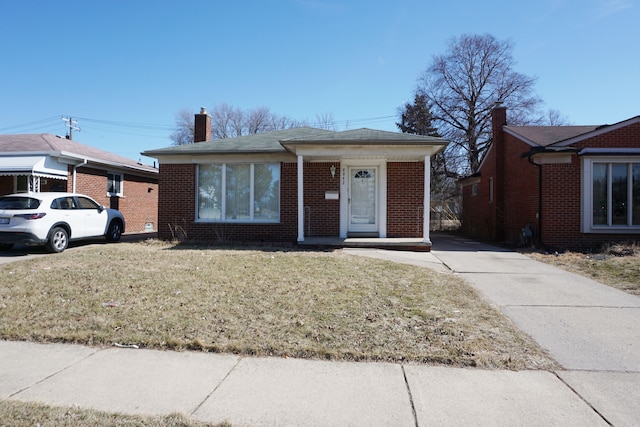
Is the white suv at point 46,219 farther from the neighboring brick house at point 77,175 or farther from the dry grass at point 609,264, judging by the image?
the dry grass at point 609,264

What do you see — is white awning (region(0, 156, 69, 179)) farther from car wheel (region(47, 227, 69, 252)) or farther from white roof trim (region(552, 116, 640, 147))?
white roof trim (region(552, 116, 640, 147))

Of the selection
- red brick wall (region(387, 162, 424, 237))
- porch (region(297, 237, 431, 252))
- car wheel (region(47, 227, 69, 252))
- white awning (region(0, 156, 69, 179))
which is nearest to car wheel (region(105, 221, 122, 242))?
car wheel (region(47, 227, 69, 252))

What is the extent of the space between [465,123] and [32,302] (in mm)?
→ 34161

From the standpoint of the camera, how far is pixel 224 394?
318cm

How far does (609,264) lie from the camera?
8.75 metres

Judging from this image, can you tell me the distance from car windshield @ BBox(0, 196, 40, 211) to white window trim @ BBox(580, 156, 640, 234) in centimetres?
→ 1505

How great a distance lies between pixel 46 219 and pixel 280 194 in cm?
619

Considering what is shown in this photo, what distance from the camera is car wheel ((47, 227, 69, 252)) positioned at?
9930 millimetres

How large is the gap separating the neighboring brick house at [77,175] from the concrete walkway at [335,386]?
11775 millimetres

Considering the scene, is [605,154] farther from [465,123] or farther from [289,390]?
[465,123]

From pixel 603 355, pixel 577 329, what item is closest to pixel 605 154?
pixel 577 329

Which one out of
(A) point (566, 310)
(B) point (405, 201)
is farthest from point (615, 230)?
(A) point (566, 310)

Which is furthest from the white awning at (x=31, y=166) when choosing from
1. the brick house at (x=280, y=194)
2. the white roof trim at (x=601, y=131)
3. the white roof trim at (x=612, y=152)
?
the white roof trim at (x=612, y=152)

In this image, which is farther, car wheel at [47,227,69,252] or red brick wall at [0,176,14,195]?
red brick wall at [0,176,14,195]
